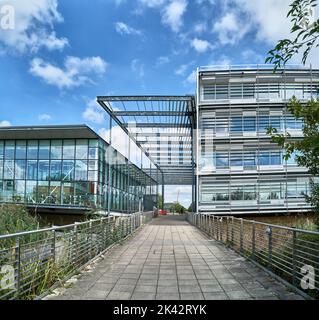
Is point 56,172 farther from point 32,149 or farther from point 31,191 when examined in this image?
point 32,149

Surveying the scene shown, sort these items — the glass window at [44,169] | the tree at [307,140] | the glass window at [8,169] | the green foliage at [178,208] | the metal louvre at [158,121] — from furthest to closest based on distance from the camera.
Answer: the green foliage at [178,208] → the glass window at [8,169] → the glass window at [44,169] → the metal louvre at [158,121] → the tree at [307,140]

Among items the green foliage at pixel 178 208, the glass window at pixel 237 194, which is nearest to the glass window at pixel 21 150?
the glass window at pixel 237 194

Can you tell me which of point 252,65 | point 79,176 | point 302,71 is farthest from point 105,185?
point 302,71

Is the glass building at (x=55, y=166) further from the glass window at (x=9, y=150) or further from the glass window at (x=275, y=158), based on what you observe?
the glass window at (x=275, y=158)

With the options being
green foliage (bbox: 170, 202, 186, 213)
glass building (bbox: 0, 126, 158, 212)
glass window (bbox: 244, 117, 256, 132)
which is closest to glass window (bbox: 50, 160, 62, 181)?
glass building (bbox: 0, 126, 158, 212)

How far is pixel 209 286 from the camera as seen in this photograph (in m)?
5.69

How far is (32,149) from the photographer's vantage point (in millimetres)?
25953

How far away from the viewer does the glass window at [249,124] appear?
26203 millimetres

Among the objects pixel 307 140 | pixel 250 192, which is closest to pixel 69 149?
pixel 250 192

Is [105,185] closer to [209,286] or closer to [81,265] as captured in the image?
[81,265]

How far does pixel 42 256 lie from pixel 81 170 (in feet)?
63.8

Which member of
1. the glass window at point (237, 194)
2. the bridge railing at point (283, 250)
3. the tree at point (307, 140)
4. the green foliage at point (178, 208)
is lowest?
the green foliage at point (178, 208)

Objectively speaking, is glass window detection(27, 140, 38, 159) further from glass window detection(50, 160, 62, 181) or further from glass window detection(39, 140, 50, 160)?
glass window detection(50, 160, 62, 181)

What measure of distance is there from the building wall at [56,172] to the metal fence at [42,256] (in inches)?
613
